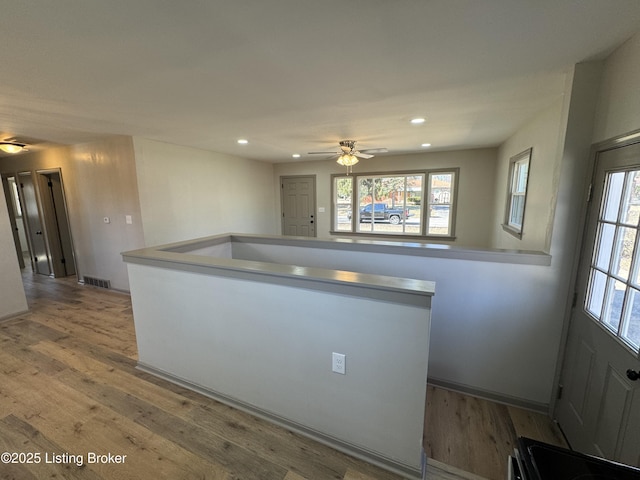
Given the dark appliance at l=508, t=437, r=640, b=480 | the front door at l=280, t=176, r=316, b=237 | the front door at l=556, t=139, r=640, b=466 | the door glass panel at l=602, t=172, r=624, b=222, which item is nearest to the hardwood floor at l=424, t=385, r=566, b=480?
the front door at l=556, t=139, r=640, b=466

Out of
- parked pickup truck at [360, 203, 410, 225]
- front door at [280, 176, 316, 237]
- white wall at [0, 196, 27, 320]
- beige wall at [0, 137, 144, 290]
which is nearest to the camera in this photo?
white wall at [0, 196, 27, 320]

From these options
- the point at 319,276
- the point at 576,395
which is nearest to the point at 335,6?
the point at 319,276

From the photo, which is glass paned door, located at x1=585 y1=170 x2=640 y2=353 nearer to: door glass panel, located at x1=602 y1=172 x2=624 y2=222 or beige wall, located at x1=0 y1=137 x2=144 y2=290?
Result: door glass panel, located at x1=602 y1=172 x2=624 y2=222

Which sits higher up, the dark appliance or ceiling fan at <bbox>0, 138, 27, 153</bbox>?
ceiling fan at <bbox>0, 138, 27, 153</bbox>

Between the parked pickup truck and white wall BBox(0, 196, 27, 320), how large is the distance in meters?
5.88

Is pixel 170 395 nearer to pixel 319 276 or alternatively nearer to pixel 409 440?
pixel 319 276

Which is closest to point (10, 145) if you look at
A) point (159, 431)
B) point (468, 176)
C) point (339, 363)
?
point (159, 431)

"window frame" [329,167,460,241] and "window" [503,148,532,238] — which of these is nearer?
"window" [503,148,532,238]

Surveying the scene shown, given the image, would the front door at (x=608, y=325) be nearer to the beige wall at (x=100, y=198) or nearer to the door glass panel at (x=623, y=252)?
the door glass panel at (x=623, y=252)

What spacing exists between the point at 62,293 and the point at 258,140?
13.7 feet

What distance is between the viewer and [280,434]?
179 centimetres

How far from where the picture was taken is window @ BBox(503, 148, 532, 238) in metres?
3.28

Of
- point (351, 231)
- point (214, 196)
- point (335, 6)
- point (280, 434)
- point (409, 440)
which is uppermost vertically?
point (335, 6)

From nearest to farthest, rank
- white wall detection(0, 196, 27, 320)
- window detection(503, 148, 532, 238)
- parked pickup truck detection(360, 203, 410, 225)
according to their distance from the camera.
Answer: window detection(503, 148, 532, 238) → white wall detection(0, 196, 27, 320) → parked pickup truck detection(360, 203, 410, 225)
